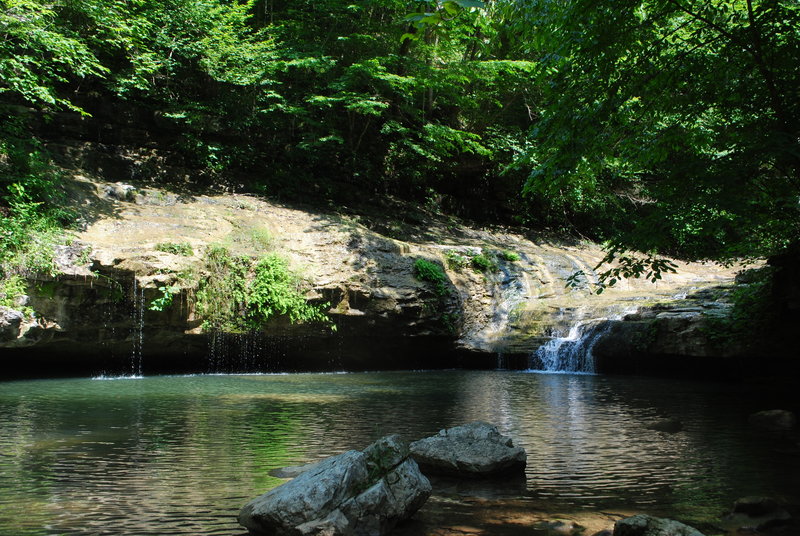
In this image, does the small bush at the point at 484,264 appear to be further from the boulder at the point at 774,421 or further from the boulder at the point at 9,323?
the boulder at the point at 9,323

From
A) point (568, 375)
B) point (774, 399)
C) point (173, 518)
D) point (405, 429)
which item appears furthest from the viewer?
point (568, 375)

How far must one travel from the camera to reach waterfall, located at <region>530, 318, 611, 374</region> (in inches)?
521

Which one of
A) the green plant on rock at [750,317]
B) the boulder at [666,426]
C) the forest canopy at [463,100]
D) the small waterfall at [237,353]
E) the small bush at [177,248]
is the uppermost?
the forest canopy at [463,100]

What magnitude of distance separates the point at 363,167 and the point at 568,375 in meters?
11.3

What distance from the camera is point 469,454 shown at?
4.92 metres

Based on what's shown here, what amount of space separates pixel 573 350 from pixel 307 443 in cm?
911

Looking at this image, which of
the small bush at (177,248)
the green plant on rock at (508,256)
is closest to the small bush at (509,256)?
the green plant on rock at (508,256)

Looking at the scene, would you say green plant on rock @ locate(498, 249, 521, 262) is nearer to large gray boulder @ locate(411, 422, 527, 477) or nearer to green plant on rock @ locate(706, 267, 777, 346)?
green plant on rock @ locate(706, 267, 777, 346)

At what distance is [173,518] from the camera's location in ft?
12.3

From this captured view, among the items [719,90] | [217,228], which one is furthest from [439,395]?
[217,228]

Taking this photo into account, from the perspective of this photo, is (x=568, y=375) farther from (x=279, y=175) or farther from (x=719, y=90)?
(x=279, y=175)

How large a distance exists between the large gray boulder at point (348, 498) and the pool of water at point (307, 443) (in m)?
0.41

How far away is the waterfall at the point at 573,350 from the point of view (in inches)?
521

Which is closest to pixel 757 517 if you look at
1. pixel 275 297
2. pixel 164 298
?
pixel 275 297
